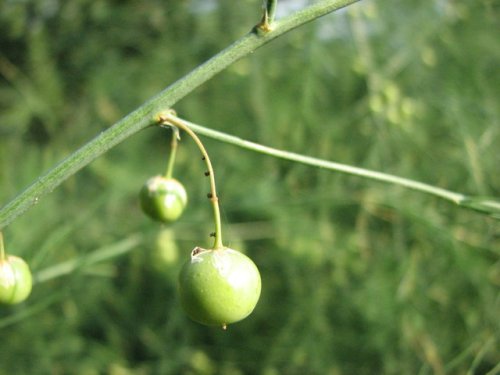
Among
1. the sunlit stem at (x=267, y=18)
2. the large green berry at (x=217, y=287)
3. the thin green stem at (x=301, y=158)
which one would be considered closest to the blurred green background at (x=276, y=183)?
the thin green stem at (x=301, y=158)

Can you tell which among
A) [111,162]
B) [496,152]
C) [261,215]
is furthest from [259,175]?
[496,152]

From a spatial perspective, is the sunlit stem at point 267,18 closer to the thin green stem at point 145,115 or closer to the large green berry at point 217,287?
the thin green stem at point 145,115

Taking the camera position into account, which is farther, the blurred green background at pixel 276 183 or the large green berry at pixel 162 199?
the blurred green background at pixel 276 183

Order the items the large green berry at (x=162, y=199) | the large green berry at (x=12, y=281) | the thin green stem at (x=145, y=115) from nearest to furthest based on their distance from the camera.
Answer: the thin green stem at (x=145, y=115) → the large green berry at (x=12, y=281) → the large green berry at (x=162, y=199)

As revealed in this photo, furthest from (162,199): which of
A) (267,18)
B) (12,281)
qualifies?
(267,18)

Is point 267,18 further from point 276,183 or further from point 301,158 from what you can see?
point 276,183

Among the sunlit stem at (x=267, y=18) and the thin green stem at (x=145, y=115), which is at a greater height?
the sunlit stem at (x=267, y=18)
